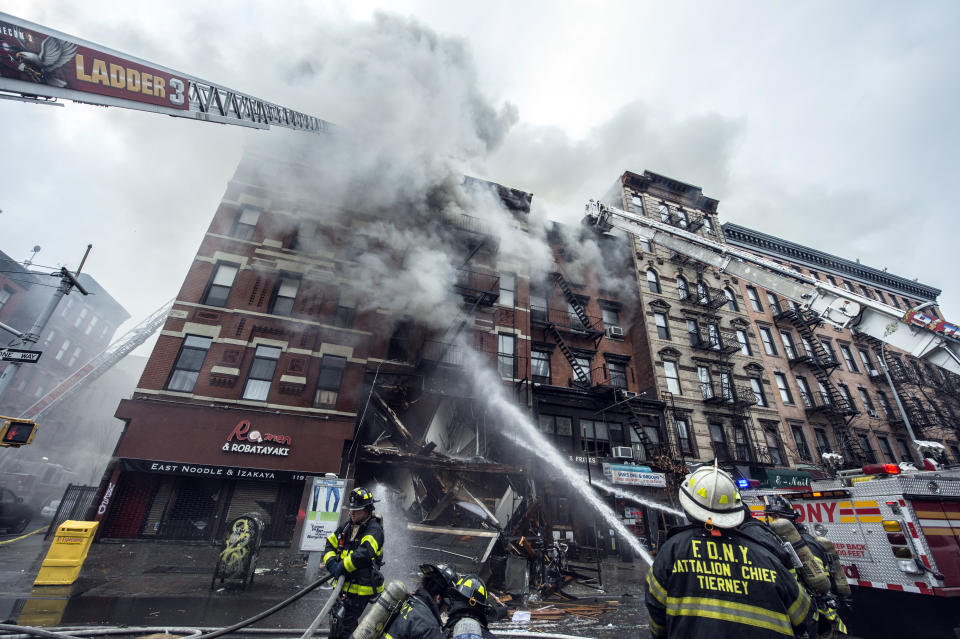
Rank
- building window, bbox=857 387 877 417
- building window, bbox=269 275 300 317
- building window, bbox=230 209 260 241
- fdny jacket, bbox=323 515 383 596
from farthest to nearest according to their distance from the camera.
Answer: building window, bbox=857 387 877 417, building window, bbox=230 209 260 241, building window, bbox=269 275 300 317, fdny jacket, bbox=323 515 383 596

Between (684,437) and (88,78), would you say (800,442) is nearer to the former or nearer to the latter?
(684,437)

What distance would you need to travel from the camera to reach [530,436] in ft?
48.8

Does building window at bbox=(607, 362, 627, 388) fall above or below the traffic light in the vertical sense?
above

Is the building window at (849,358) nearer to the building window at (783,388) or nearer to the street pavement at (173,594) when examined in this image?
the building window at (783,388)

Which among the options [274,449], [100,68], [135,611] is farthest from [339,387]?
[100,68]

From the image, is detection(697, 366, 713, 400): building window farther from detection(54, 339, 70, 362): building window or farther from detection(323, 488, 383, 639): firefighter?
detection(54, 339, 70, 362): building window

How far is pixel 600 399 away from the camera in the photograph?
55.3 feet

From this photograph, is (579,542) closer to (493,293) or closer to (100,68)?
(493,293)

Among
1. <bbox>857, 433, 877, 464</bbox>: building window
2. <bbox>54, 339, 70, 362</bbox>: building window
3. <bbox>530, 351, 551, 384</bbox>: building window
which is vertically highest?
<bbox>54, 339, 70, 362</bbox>: building window

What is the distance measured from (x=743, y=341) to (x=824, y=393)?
17.2ft

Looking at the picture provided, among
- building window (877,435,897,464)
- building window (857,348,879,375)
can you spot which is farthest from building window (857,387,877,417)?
building window (857,348,879,375)

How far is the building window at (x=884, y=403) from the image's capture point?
22.4 meters

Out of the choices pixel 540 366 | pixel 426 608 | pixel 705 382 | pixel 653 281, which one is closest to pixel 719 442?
pixel 705 382

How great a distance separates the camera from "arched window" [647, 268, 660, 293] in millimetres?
20816
